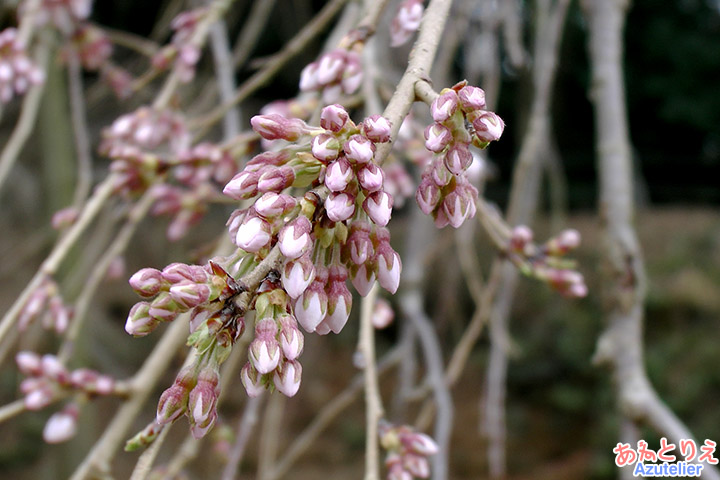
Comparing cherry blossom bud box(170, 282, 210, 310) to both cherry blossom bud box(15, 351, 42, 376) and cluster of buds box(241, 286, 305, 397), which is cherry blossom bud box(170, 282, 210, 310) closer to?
cluster of buds box(241, 286, 305, 397)

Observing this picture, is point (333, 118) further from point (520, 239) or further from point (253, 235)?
point (520, 239)

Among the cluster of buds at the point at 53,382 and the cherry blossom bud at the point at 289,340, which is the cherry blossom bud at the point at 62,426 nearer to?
the cluster of buds at the point at 53,382

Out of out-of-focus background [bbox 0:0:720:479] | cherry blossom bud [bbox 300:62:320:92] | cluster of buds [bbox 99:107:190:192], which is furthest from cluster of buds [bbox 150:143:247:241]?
out-of-focus background [bbox 0:0:720:479]

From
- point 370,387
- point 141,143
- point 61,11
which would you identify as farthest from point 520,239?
point 61,11

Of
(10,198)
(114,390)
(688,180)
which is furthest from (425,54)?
(688,180)

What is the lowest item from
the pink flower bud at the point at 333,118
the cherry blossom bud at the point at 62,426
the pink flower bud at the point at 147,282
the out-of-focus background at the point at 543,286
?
the out-of-focus background at the point at 543,286

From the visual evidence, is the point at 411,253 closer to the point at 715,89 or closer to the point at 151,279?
the point at 151,279

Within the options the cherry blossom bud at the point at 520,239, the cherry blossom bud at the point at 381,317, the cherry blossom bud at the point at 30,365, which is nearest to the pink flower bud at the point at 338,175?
the cherry blossom bud at the point at 381,317
